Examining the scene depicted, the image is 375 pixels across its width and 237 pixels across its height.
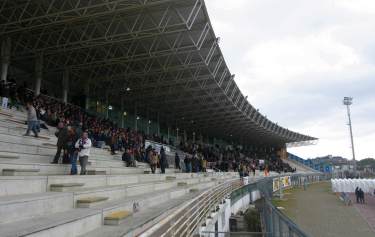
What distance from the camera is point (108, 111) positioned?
39.4 metres

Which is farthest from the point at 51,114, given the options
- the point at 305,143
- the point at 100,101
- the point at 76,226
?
the point at 305,143

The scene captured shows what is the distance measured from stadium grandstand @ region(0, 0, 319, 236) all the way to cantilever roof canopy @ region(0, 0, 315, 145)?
11 centimetres

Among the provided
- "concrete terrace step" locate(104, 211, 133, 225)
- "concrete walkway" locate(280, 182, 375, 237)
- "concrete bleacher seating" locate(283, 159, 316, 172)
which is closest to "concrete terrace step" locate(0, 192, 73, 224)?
"concrete terrace step" locate(104, 211, 133, 225)

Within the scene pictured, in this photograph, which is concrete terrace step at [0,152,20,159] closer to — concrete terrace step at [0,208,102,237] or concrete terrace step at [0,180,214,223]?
concrete terrace step at [0,180,214,223]

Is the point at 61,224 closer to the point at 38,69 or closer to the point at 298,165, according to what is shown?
the point at 38,69

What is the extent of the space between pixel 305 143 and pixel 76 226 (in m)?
96.0

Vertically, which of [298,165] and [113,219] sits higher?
[298,165]

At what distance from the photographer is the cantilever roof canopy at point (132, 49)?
20.8 meters

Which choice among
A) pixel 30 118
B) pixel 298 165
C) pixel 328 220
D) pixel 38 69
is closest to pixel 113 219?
pixel 30 118

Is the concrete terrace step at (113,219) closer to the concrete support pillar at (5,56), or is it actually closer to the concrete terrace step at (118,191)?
the concrete terrace step at (118,191)

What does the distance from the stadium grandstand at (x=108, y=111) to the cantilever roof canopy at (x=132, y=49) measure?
105 mm

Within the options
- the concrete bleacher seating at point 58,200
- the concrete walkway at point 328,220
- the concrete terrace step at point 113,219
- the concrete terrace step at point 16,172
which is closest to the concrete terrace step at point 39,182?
the concrete bleacher seating at point 58,200

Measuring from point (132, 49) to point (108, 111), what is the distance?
1308cm

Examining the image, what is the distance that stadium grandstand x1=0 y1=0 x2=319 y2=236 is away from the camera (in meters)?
6.07
